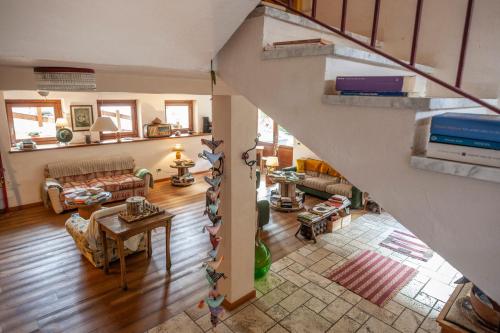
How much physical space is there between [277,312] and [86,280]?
2.58 meters

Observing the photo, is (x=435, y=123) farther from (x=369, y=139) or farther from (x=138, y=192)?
(x=138, y=192)

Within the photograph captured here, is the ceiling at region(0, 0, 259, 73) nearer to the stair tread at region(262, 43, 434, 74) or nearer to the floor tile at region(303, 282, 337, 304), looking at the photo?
the stair tread at region(262, 43, 434, 74)

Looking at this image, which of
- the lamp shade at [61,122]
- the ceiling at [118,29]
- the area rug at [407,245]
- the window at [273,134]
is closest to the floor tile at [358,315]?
the area rug at [407,245]

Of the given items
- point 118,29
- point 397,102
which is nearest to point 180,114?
point 118,29

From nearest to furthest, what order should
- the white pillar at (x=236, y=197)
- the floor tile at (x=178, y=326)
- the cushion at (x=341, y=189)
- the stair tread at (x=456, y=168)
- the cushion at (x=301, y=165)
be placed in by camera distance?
the stair tread at (x=456, y=168) → the white pillar at (x=236, y=197) → the floor tile at (x=178, y=326) → the cushion at (x=341, y=189) → the cushion at (x=301, y=165)

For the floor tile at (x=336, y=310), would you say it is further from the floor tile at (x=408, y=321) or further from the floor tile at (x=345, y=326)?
the floor tile at (x=408, y=321)

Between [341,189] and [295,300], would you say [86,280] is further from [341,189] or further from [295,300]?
[341,189]

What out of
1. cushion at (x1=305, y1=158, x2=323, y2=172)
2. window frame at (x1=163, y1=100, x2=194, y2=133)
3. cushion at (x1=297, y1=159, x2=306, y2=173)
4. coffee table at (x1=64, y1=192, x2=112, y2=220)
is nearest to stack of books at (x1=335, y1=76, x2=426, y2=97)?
coffee table at (x1=64, y1=192, x2=112, y2=220)

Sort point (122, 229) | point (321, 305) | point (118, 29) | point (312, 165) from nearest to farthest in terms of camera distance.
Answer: point (118, 29) → point (321, 305) → point (122, 229) → point (312, 165)

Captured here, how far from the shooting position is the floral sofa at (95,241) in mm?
4391

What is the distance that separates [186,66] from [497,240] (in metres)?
1.47

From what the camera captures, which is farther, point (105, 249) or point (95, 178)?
point (95, 178)

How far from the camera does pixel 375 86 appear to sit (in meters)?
1.07

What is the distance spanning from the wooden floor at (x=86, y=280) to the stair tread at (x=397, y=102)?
3337mm
